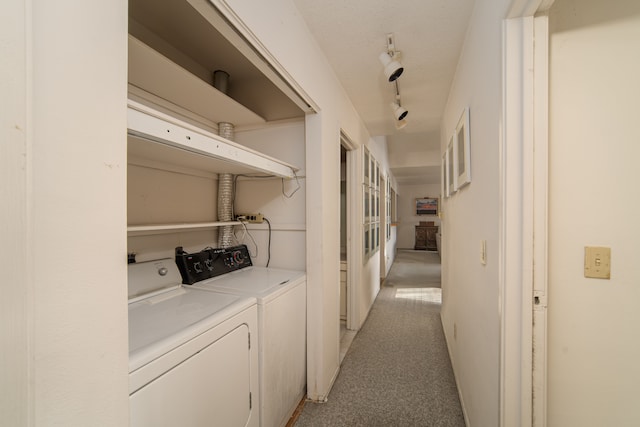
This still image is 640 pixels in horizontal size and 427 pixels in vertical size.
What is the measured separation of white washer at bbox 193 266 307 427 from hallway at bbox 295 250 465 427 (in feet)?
0.88

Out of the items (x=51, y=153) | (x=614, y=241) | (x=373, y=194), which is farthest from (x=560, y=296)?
(x=373, y=194)

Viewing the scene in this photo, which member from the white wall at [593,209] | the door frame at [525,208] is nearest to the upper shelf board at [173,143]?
the door frame at [525,208]

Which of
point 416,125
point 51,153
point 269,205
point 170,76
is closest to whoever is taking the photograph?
point 51,153

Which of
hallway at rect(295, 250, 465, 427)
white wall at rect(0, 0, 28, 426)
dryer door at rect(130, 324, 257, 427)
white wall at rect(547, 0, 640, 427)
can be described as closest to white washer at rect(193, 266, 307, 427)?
dryer door at rect(130, 324, 257, 427)

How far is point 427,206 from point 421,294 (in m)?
5.78

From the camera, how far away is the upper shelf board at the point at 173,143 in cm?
84

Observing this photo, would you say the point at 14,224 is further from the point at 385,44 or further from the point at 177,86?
the point at 385,44

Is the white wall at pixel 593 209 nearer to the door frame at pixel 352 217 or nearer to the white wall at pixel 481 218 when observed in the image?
the white wall at pixel 481 218

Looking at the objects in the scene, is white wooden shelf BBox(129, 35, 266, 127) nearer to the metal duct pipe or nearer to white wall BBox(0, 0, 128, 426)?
the metal duct pipe

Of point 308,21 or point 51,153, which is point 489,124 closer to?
point 308,21

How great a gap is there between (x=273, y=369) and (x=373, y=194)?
9.33 feet

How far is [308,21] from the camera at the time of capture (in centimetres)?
149

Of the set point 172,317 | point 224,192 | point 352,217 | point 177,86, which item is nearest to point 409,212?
point 352,217

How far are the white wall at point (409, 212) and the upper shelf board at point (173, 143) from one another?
8.57 meters
